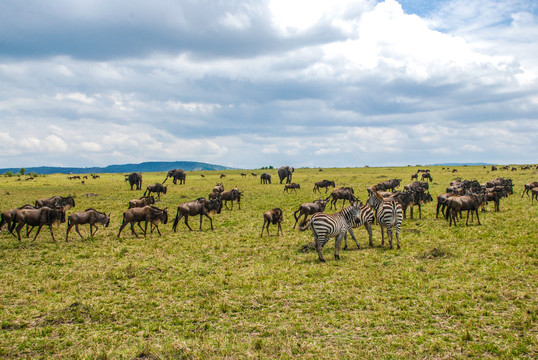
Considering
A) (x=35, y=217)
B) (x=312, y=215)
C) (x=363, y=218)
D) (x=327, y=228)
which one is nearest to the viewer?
(x=327, y=228)

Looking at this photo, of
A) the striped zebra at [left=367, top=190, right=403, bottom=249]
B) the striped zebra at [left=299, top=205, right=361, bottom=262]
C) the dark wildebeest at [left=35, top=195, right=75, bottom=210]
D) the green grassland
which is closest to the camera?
the green grassland

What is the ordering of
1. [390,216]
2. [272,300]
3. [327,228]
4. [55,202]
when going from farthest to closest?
1. [55,202]
2. [390,216]
3. [327,228]
4. [272,300]

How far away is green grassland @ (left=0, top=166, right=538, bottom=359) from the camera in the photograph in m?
7.55

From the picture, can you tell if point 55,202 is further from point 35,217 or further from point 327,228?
point 327,228

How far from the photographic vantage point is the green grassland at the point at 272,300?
24.8 feet

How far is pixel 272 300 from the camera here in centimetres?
1008

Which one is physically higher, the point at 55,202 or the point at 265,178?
the point at 265,178

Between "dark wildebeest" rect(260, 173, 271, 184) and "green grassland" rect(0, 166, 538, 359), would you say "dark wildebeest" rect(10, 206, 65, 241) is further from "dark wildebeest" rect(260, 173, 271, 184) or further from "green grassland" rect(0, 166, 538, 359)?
"dark wildebeest" rect(260, 173, 271, 184)

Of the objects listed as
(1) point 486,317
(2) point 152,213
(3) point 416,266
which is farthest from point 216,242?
(1) point 486,317

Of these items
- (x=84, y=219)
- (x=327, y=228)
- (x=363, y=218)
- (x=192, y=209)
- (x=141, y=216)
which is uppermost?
(x=363, y=218)

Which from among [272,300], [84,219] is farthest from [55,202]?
[272,300]

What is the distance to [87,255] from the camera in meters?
15.4

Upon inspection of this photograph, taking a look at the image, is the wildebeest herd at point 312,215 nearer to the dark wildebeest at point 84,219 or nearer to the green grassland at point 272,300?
the dark wildebeest at point 84,219

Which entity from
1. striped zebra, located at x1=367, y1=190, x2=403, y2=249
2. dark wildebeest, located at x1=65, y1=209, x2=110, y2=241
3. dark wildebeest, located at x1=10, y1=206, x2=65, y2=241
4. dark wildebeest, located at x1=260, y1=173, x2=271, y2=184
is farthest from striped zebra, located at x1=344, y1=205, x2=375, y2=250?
dark wildebeest, located at x1=260, y1=173, x2=271, y2=184
